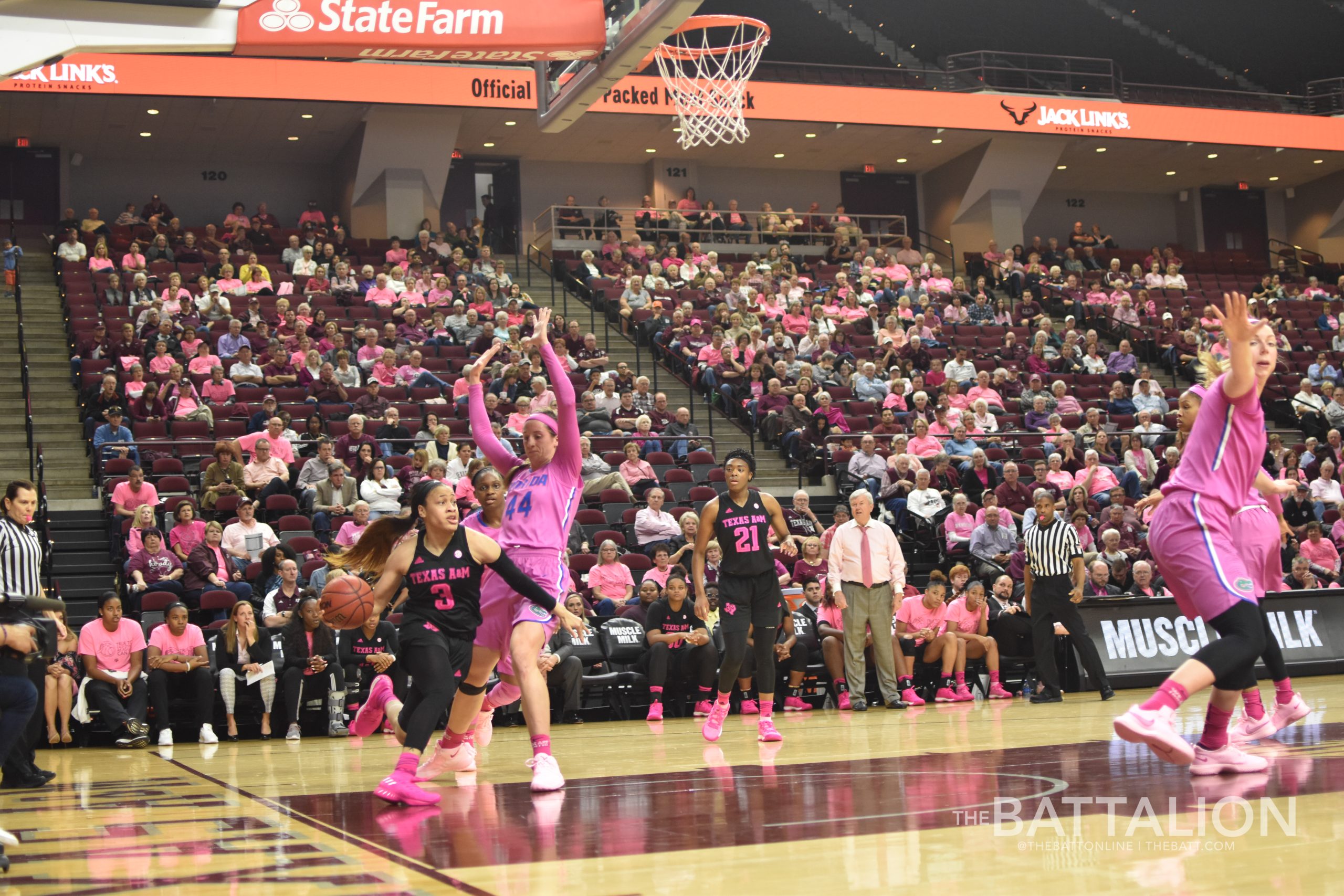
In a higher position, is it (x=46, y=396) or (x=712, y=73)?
(x=712, y=73)

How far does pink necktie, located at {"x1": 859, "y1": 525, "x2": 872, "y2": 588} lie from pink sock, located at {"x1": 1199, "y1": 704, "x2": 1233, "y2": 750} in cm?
607

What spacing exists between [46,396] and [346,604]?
12462mm

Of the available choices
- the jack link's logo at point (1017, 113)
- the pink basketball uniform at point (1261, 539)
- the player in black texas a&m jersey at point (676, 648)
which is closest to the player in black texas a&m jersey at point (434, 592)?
the pink basketball uniform at point (1261, 539)

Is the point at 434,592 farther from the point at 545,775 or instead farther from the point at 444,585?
the point at 545,775

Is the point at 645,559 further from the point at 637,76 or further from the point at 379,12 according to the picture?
the point at 637,76

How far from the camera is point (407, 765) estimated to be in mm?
5430

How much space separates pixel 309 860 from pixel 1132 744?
4.36 m

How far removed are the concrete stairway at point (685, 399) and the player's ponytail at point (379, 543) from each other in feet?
32.9

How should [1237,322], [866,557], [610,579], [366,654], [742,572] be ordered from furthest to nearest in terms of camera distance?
[610,579]
[866,557]
[366,654]
[742,572]
[1237,322]

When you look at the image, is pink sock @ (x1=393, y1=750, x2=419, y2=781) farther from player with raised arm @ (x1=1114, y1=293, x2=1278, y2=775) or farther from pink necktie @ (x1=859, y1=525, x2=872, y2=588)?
pink necktie @ (x1=859, y1=525, x2=872, y2=588)

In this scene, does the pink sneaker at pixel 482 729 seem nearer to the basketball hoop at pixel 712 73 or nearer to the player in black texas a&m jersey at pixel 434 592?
the player in black texas a&m jersey at pixel 434 592

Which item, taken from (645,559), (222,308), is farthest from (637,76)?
(645,559)

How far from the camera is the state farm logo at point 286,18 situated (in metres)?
8.62

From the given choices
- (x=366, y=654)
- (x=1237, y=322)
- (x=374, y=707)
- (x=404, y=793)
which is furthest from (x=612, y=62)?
(x=404, y=793)
